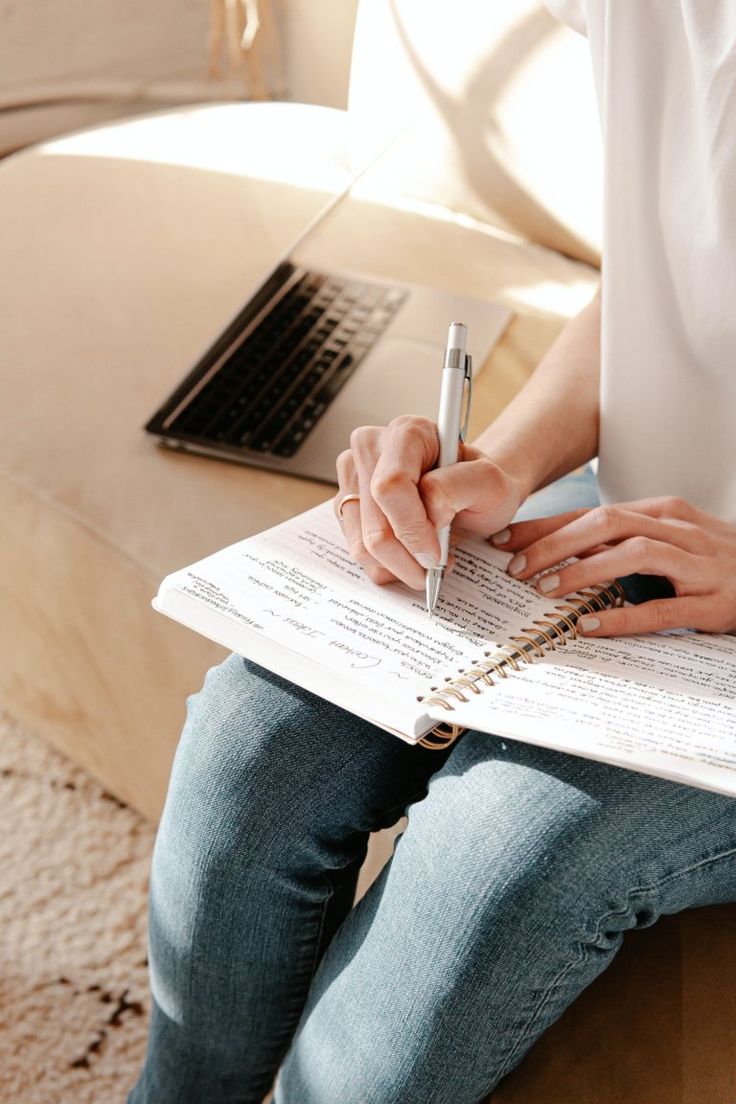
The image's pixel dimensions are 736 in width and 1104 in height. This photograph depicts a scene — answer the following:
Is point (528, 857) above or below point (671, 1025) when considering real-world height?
above

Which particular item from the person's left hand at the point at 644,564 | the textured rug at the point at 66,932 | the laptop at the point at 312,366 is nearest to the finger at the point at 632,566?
the person's left hand at the point at 644,564

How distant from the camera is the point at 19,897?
100 cm

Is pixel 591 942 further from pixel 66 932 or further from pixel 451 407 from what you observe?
pixel 66 932

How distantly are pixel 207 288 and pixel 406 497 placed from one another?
62 cm

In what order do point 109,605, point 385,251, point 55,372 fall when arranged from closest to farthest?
point 109,605 < point 55,372 < point 385,251

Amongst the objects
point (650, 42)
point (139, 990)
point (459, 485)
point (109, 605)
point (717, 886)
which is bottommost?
point (139, 990)

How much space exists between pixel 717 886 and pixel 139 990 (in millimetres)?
568

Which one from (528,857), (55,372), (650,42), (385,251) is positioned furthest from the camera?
(385,251)

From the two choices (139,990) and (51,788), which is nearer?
(139,990)

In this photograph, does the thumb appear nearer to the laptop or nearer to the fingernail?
Result: the fingernail

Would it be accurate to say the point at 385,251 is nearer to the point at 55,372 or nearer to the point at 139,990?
the point at 55,372

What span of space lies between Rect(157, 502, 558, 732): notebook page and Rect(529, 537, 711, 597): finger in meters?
0.02

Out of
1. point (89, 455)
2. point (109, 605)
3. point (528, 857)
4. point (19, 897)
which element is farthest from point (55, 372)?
point (528, 857)

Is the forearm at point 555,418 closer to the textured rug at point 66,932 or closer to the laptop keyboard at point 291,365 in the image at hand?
the laptop keyboard at point 291,365
